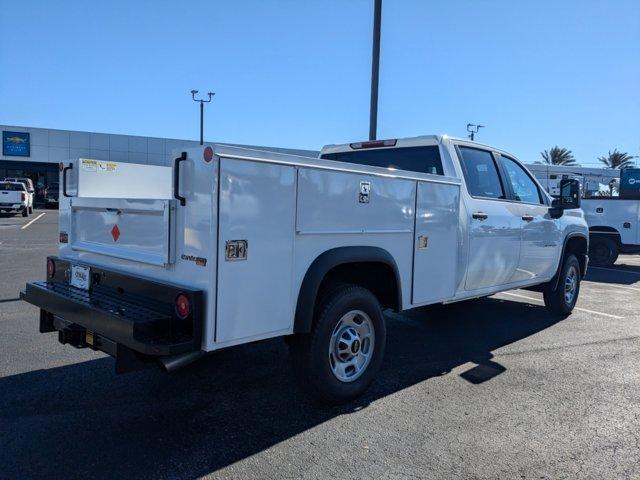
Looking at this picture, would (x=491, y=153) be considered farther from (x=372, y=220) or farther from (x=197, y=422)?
(x=197, y=422)

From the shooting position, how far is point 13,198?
25.9m

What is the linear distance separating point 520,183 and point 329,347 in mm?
3786

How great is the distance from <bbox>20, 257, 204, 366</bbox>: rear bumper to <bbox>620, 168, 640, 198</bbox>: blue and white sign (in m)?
21.7

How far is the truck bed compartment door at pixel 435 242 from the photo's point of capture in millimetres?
4816

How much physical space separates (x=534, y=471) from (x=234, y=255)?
90.1 inches

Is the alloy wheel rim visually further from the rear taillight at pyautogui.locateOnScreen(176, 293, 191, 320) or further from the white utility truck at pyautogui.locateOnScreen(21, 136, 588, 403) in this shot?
the rear taillight at pyautogui.locateOnScreen(176, 293, 191, 320)

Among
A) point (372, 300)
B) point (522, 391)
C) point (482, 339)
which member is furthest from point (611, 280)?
point (372, 300)

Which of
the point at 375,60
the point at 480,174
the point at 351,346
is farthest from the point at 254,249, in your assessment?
the point at 375,60

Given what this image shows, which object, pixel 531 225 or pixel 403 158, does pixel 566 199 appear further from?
pixel 403 158

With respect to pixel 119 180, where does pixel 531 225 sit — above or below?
below

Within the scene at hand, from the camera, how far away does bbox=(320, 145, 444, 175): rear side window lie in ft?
18.2

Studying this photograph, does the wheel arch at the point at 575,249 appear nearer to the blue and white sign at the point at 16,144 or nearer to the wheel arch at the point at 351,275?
the wheel arch at the point at 351,275

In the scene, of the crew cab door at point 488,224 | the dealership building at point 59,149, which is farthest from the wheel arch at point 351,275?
the dealership building at point 59,149

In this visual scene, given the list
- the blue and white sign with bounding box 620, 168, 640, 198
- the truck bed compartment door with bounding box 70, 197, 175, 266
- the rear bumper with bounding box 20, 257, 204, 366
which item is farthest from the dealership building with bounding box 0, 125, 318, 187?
the rear bumper with bounding box 20, 257, 204, 366
